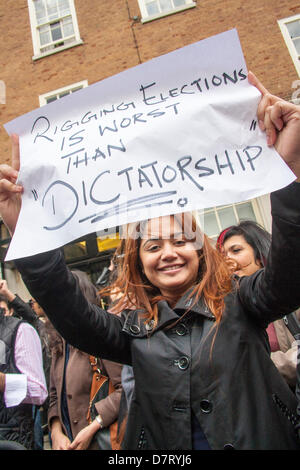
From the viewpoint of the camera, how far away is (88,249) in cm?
708

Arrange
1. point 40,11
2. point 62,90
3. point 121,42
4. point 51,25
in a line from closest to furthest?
point 121,42, point 62,90, point 51,25, point 40,11

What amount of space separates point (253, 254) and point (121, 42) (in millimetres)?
7189

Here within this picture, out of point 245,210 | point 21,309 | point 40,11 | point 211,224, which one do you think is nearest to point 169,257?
point 21,309

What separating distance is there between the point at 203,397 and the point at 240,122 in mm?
926

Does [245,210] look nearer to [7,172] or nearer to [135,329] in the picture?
[135,329]

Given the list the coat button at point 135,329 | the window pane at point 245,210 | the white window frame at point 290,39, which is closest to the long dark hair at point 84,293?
the coat button at point 135,329

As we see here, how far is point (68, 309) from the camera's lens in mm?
1134

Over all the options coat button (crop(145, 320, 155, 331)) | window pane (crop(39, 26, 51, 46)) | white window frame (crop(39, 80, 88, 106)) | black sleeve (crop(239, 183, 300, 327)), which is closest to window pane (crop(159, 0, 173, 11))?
white window frame (crop(39, 80, 88, 106))

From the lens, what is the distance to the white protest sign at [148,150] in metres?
0.98

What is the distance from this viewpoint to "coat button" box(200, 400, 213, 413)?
988 millimetres

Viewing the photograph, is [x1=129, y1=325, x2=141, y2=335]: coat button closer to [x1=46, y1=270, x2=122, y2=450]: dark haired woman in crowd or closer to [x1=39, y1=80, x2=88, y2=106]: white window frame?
[x1=46, y1=270, x2=122, y2=450]: dark haired woman in crowd

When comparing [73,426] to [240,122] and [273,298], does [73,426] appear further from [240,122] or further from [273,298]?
[240,122]
